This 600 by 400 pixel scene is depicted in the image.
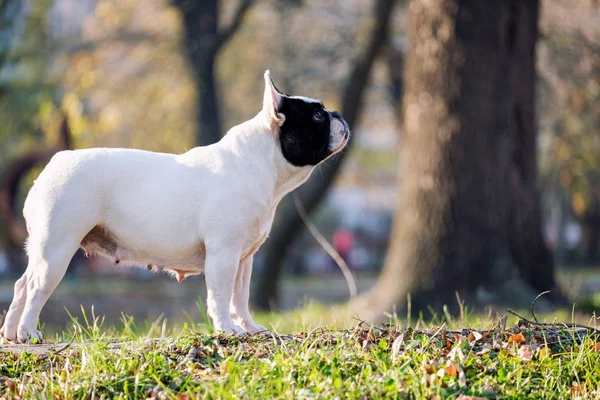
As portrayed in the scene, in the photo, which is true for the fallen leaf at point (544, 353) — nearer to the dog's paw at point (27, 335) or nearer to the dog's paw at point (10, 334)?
the dog's paw at point (27, 335)

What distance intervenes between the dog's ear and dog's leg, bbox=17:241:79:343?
1391 millimetres

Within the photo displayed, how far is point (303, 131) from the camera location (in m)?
5.27

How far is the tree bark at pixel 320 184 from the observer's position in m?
14.2

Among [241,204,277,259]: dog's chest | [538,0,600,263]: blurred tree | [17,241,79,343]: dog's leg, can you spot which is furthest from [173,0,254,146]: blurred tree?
[17,241,79,343]: dog's leg

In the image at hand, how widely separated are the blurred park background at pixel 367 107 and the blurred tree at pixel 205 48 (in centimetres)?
4

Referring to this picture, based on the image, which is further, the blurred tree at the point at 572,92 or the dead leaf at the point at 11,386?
the blurred tree at the point at 572,92

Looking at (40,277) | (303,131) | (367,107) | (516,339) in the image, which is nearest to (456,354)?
(516,339)

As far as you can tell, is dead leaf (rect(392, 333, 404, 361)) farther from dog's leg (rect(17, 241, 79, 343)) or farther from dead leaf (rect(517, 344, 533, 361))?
dog's leg (rect(17, 241, 79, 343))

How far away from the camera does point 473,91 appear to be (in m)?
9.10

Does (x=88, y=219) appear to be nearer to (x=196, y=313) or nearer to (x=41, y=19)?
(x=196, y=313)

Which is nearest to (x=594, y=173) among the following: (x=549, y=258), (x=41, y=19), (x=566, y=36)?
(x=566, y=36)

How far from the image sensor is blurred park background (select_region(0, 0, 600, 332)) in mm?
9125

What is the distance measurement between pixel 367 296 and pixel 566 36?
24.6 ft

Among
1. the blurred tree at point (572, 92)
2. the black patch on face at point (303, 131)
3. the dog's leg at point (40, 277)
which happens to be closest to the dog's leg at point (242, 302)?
the black patch on face at point (303, 131)
